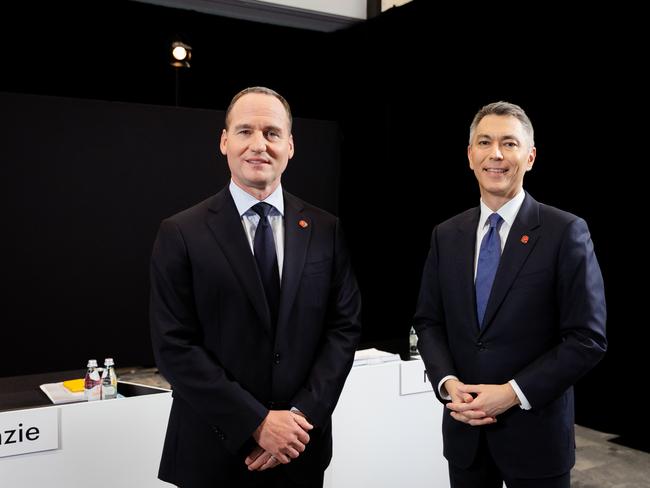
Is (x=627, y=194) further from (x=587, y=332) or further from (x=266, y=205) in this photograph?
(x=266, y=205)

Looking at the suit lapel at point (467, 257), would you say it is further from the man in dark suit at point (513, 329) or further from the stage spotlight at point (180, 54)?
the stage spotlight at point (180, 54)

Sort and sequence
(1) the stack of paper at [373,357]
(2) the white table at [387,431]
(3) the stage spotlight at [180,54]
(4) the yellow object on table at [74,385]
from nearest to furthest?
(4) the yellow object on table at [74,385], (2) the white table at [387,431], (1) the stack of paper at [373,357], (3) the stage spotlight at [180,54]

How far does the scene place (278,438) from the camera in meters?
1.75

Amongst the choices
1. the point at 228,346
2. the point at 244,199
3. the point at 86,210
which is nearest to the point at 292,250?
the point at 244,199

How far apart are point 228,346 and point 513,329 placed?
759 millimetres

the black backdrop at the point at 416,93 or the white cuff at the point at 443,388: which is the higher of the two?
the black backdrop at the point at 416,93

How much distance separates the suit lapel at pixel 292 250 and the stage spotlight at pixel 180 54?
4.94 metres

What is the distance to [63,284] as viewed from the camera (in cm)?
614

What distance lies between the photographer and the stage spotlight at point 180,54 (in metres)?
6.50

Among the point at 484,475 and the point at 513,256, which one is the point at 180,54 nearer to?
the point at 513,256

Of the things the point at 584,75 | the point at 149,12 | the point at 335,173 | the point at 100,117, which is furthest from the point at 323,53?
the point at 584,75

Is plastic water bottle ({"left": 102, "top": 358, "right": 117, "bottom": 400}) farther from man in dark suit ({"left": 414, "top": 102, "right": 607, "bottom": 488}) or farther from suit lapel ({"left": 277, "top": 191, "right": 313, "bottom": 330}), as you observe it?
man in dark suit ({"left": 414, "top": 102, "right": 607, "bottom": 488})

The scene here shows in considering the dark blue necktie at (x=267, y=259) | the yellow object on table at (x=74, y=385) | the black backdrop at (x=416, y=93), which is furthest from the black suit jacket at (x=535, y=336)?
the black backdrop at (x=416, y=93)

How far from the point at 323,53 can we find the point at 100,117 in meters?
2.48
